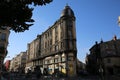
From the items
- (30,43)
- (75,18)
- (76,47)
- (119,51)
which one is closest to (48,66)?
(76,47)

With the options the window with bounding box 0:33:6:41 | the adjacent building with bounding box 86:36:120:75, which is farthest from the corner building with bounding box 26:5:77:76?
the window with bounding box 0:33:6:41

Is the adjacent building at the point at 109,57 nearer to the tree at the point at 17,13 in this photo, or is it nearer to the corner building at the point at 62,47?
the corner building at the point at 62,47

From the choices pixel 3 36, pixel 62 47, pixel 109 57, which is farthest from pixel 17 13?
pixel 109 57

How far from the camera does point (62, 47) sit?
2058 inches

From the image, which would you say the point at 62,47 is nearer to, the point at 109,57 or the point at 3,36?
the point at 109,57

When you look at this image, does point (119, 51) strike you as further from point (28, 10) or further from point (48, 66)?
point (28, 10)

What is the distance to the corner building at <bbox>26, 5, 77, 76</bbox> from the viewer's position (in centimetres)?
5009

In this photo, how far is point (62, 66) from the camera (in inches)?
1996

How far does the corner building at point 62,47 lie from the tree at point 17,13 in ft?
134

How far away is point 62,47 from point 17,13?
4416 cm

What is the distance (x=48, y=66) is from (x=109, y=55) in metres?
22.2

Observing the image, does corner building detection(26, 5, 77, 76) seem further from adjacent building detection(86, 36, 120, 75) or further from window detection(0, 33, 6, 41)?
window detection(0, 33, 6, 41)

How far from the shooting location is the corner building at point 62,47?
50094 mm

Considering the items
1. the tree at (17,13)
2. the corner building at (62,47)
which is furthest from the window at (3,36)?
the tree at (17,13)
